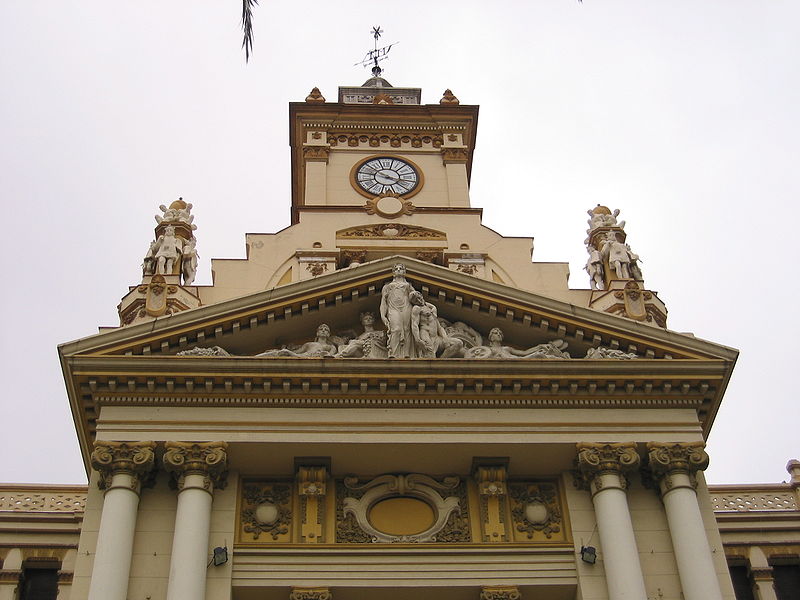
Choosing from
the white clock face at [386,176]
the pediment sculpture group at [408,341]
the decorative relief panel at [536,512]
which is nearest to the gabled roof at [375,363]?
the pediment sculpture group at [408,341]

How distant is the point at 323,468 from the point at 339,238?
7877 mm

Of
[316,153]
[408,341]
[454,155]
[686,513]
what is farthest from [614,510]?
[316,153]

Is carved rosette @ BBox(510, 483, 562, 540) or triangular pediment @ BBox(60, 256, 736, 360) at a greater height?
triangular pediment @ BBox(60, 256, 736, 360)

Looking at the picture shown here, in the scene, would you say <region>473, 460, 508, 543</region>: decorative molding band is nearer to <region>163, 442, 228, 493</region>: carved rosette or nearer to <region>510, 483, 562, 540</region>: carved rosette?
<region>510, 483, 562, 540</region>: carved rosette

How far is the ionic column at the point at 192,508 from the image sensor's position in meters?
22.2

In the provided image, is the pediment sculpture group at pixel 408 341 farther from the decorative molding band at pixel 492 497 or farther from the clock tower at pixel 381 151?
the clock tower at pixel 381 151

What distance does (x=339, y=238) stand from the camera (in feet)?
102

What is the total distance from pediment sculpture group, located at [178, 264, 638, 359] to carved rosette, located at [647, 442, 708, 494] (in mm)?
1979

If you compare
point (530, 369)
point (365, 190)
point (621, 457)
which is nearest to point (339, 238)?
point (365, 190)

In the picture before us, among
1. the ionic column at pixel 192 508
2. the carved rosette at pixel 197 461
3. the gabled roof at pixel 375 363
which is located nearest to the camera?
the ionic column at pixel 192 508

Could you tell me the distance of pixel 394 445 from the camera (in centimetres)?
2455

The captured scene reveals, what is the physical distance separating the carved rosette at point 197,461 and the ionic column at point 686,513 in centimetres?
787

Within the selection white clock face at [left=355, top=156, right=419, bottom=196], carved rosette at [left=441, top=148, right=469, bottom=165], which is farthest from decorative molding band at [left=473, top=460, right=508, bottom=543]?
carved rosette at [left=441, top=148, right=469, bottom=165]

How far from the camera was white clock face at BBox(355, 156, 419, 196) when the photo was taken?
33750 mm
